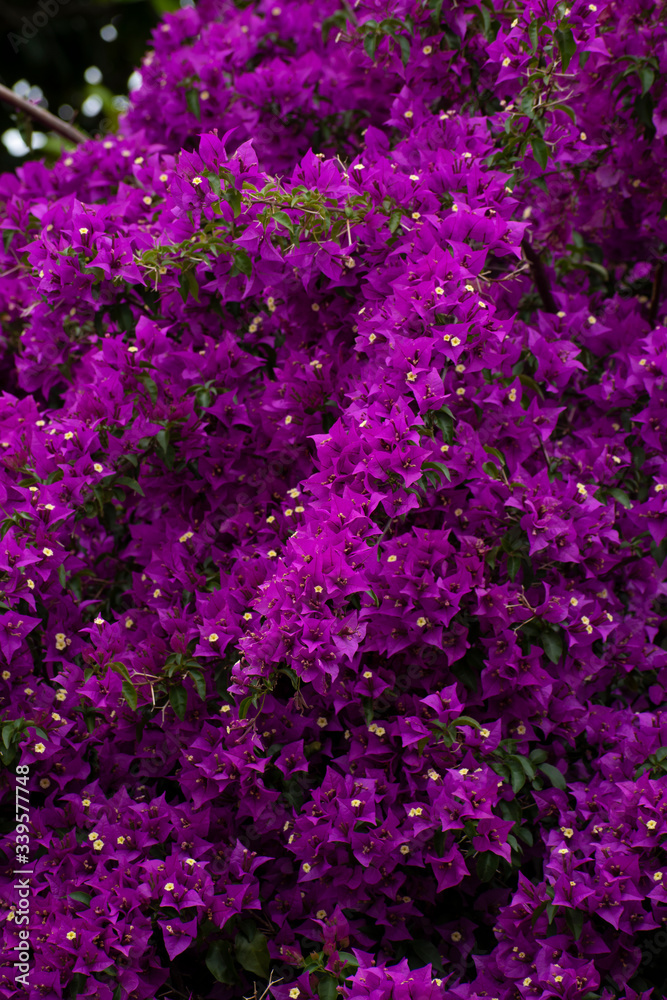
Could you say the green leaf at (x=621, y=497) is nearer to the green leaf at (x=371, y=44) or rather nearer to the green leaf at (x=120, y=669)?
the green leaf at (x=120, y=669)

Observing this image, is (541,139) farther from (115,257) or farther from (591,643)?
(591,643)

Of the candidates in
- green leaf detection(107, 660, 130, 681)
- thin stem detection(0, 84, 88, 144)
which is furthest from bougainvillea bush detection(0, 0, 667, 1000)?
thin stem detection(0, 84, 88, 144)

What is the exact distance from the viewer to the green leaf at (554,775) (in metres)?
1.91

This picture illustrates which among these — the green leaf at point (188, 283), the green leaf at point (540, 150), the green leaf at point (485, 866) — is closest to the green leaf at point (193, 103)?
the green leaf at point (188, 283)

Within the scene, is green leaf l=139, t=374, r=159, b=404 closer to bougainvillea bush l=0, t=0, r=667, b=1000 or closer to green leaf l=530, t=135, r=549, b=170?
bougainvillea bush l=0, t=0, r=667, b=1000

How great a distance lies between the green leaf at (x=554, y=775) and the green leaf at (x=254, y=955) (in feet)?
2.21

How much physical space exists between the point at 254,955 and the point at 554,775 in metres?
0.71

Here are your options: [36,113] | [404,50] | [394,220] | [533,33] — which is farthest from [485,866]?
[36,113]

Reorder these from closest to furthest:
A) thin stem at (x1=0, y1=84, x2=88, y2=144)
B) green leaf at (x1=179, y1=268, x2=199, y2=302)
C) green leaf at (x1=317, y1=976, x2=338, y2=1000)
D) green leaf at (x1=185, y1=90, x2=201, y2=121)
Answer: green leaf at (x1=317, y1=976, x2=338, y2=1000) < green leaf at (x1=179, y1=268, x2=199, y2=302) < green leaf at (x1=185, y1=90, x2=201, y2=121) < thin stem at (x1=0, y1=84, x2=88, y2=144)

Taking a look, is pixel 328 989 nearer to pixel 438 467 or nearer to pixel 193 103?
pixel 438 467

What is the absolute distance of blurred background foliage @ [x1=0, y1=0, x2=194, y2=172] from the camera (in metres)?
4.69

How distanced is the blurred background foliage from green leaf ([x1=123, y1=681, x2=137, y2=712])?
11.8ft

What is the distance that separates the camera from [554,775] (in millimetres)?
1911

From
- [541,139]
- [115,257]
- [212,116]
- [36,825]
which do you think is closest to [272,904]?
[36,825]
